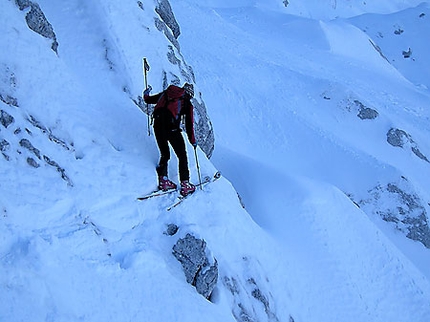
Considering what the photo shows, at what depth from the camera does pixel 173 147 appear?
960 cm

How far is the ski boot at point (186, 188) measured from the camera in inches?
377

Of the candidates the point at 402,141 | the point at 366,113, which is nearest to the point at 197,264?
the point at 402,141

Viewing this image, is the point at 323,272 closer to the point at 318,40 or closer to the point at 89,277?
the point at 89,277

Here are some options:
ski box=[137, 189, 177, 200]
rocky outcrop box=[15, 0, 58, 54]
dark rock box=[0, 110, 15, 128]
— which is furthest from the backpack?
rocky outcrop box=[15, 0, 58, 54]

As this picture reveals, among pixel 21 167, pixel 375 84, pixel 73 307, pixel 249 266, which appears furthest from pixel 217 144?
pixel 375 84

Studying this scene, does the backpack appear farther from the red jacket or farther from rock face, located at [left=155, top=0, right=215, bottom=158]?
rock face, located at [left=155, top=0, right=215, bottom=158]

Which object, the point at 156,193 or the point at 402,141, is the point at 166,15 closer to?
the point at 156,193

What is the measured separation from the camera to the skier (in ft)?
30.6

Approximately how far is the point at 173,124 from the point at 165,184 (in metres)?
1.24

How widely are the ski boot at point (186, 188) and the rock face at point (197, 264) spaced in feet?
4.22

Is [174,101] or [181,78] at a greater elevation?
[174,101]

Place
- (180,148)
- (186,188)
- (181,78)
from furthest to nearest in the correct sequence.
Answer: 1. (181,78)
2. (186,188)
3. (180,148)

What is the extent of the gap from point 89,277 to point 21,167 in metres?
2.36

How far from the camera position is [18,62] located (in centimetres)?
962
